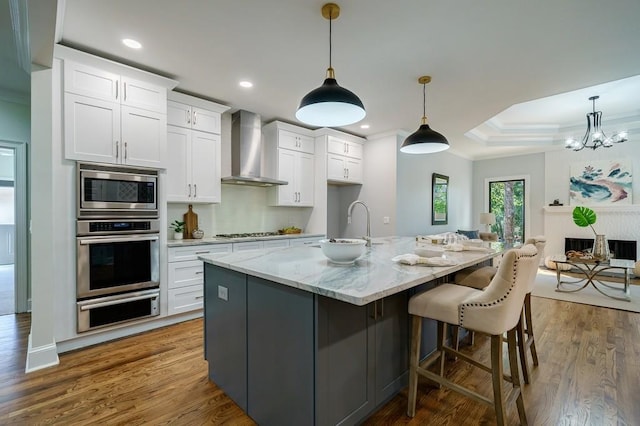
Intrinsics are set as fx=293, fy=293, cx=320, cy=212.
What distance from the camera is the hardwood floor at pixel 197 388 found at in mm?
1730

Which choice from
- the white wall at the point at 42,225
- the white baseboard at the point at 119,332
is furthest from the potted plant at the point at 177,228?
the white wall at the point at 42,225

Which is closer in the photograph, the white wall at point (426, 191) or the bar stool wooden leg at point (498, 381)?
the bar stool wooden leg at point (498, 381)

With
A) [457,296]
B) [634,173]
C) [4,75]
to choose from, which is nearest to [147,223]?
[4,75]

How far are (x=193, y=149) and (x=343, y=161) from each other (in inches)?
98.5

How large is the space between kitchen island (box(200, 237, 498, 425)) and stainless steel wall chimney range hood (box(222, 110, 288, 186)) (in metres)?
2.21

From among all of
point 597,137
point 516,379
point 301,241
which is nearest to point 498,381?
point 516,379

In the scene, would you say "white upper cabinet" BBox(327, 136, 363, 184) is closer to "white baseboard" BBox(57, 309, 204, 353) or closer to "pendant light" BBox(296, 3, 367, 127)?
"pendant light" BBox(296, 3, 367, 127)

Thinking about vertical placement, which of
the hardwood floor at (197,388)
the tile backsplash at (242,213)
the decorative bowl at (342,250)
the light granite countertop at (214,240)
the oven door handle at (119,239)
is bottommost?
the hardwood floor at (197,388)

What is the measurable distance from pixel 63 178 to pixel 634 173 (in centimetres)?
885

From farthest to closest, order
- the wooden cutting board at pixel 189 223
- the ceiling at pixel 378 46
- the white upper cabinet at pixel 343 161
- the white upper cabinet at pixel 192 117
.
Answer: the white upper cabinet at pixel 343 161
the wooden cutting board at pixel 189 223
the white upper cabinet at pixel 192 117
the ceiling at pixel 378 46

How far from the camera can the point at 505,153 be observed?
711 cm

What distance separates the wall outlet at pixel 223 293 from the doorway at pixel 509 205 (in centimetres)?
721

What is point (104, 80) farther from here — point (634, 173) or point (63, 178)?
point (634, 173)

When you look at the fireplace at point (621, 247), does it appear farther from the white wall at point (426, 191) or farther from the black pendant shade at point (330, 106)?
the black pendant shade at point (330, 106)
